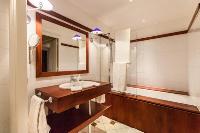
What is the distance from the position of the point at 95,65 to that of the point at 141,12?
4.58ft

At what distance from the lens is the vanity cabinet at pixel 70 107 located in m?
1.18

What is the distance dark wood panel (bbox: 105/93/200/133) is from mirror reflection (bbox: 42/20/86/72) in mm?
1107

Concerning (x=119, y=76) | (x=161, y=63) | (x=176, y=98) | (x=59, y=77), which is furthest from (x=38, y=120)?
(x=161, y=63)

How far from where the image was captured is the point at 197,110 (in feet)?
5.59

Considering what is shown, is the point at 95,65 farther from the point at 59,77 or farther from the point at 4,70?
the point at 4,70

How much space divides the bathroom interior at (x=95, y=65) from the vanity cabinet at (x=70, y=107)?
0.04ft

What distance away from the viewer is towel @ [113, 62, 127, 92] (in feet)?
8.55

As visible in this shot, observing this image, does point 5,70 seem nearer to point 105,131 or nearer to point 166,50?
point 105,131

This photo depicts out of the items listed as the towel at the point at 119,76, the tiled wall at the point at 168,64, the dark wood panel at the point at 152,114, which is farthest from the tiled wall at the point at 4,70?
the tiled wall at the point at 168,64

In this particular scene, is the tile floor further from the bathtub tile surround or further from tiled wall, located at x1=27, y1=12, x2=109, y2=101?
tiled wall, located at x1=27, y1=12, x2=109, y2=101

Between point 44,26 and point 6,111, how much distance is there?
108 centimetres

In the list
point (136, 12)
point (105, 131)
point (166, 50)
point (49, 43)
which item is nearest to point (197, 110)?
point (105, 131)

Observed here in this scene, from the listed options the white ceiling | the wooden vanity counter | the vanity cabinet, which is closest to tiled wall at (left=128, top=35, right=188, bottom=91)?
the white ceiling

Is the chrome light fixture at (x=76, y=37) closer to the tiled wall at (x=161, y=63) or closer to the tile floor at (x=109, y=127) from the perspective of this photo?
the tiled wall at (x=161, y=63)
